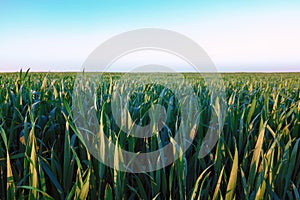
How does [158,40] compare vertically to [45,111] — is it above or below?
above

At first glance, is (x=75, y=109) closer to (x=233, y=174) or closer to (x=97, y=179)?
(x=97, y=179)

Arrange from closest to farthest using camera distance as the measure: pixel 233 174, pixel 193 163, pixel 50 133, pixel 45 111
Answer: pixel 233 174
pixel 193 163
pixel 50 133
pixel 45 111

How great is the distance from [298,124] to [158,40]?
117 cm

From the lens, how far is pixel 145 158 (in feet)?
A: 2.98

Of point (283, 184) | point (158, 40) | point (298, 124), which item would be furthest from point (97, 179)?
point (158, 40)

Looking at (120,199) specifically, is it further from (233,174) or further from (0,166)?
(0,166)

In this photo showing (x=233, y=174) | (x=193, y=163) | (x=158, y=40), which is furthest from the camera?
(x=158, y=40)

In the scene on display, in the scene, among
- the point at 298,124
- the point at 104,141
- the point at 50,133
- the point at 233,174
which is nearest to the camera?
the point at 233,174

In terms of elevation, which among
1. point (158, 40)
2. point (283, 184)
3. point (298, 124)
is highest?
point (158, 40)

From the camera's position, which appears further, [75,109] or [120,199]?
[75,109]

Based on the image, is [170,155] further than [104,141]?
Yes

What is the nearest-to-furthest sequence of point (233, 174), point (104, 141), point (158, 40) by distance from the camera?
point (233, 174)
point (104, 141)
point (158, 40)

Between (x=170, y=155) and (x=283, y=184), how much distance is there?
36 cm

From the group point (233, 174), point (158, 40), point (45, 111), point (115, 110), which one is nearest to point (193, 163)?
point (233, 174)
